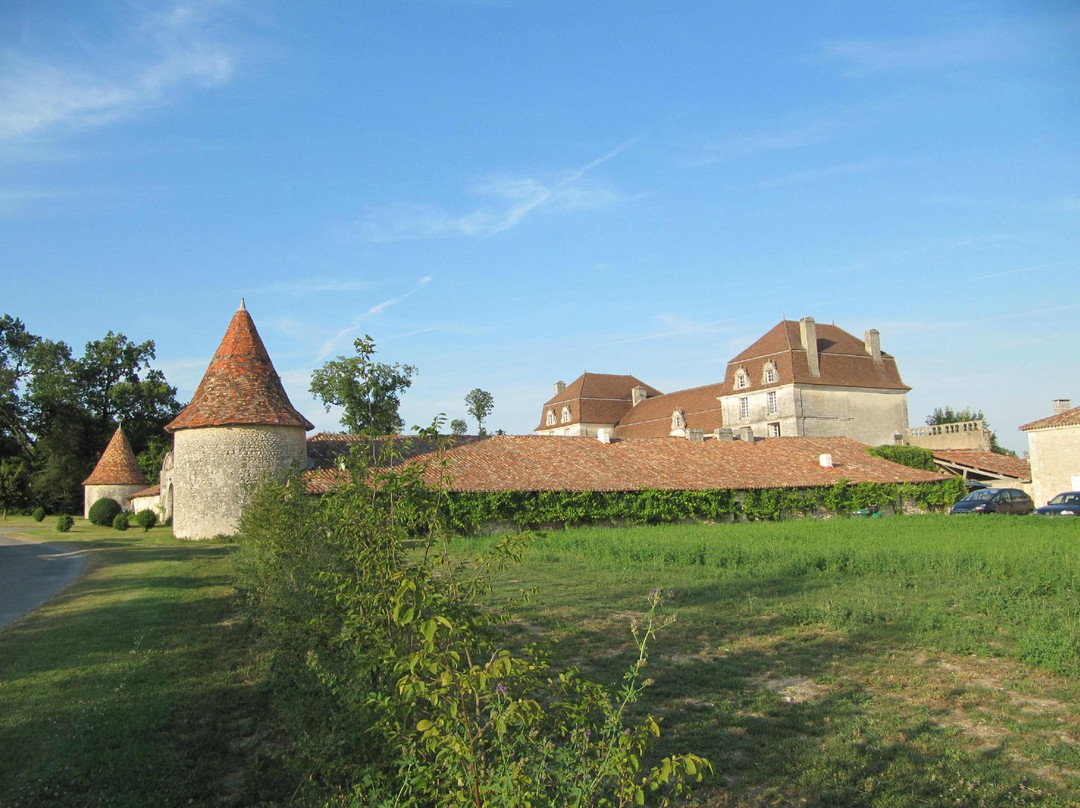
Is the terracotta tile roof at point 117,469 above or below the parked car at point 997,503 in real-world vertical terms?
above

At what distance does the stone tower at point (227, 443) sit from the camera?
26.0 meters

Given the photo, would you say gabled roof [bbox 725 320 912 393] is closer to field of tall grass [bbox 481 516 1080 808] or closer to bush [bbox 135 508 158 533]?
field of tall grass [bbox 481 516 1080 808]

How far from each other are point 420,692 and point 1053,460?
39.3 m

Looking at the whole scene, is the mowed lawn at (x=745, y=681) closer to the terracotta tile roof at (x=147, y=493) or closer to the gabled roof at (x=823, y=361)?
the terracotta tile roof at (x=147, y=493)

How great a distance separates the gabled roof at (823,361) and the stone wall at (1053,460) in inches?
638

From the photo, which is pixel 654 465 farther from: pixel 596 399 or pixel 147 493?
pixel 596 399

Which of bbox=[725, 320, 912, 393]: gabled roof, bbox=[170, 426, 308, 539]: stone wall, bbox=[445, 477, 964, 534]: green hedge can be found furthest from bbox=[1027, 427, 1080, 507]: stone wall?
bbox=[170, 426, 308, 539]: stone wall

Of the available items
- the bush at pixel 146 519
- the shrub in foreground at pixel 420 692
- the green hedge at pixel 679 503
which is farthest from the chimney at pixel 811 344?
the shrub in foreground at pixel 420 692

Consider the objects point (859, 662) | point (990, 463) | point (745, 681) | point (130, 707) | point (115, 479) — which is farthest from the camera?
point (115, 479)

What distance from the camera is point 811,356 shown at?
51.5 m

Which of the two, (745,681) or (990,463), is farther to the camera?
(990,463)

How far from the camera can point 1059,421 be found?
34531 millimetres

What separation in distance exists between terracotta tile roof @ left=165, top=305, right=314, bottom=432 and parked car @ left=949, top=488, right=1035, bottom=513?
25.7 metres

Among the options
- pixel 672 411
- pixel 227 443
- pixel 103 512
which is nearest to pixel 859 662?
pixel 227 443
